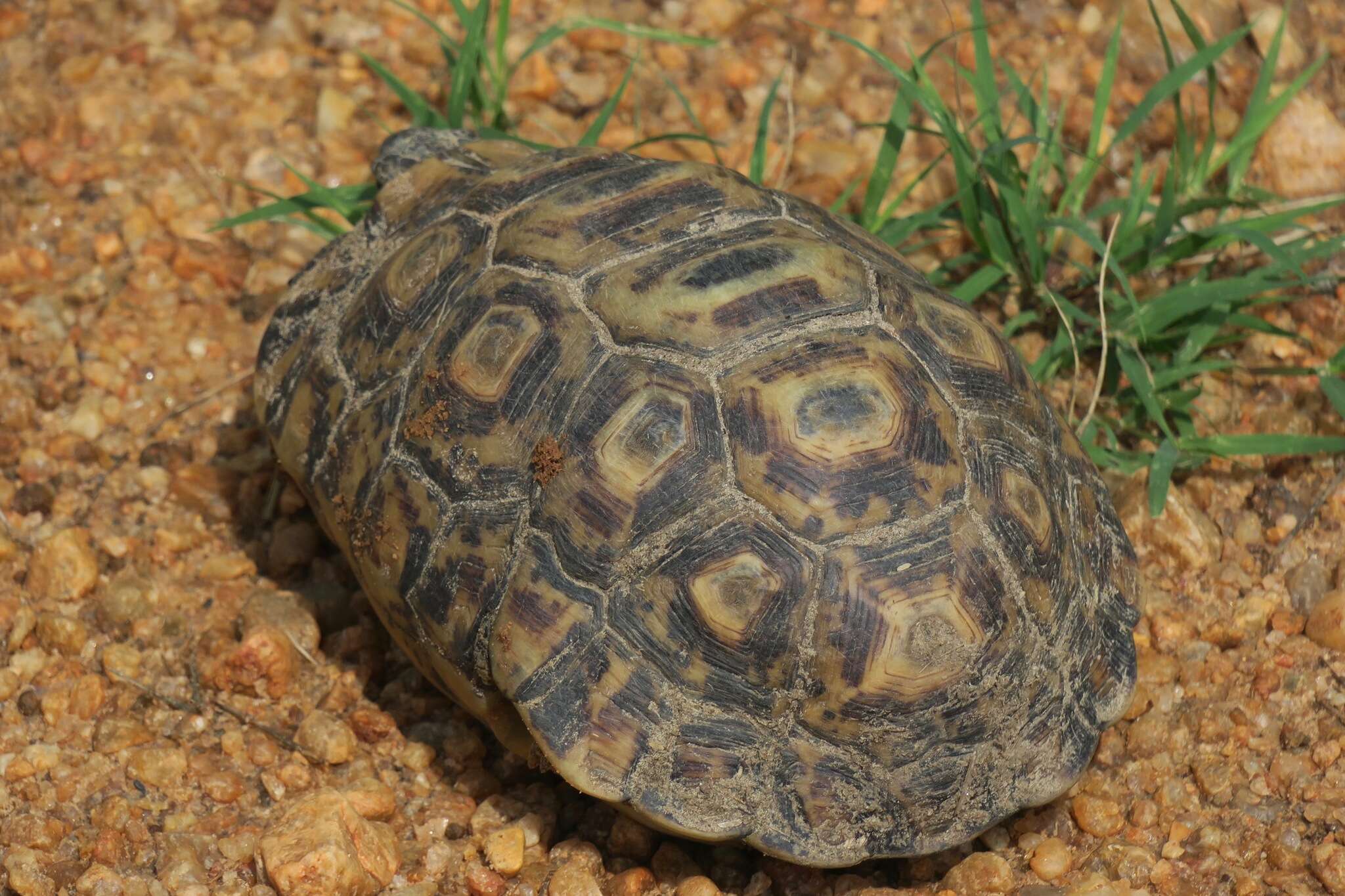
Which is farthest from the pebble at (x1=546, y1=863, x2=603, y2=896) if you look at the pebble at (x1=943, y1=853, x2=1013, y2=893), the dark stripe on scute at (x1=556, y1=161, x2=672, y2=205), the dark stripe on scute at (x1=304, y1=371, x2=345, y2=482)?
the dark stripe on scute at (x1=556, y1=161, x2=672, y2=205)

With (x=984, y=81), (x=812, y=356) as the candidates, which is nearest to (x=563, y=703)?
(x=812, y=356)

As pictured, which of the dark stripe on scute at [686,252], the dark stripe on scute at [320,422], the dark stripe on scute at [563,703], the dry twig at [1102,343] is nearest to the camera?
the dark stripe on scute at [563,703]

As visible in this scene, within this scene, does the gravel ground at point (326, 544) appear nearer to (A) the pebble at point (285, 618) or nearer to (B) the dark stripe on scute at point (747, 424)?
(A) the pebble at point (285, 618)

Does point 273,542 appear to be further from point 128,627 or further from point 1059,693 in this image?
point 1059,693

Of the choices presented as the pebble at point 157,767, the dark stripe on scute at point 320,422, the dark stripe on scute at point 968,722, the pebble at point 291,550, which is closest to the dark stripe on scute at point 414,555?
the dark stripe on scute at point 320,422

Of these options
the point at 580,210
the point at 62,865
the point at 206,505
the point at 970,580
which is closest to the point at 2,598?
the point at 206,505

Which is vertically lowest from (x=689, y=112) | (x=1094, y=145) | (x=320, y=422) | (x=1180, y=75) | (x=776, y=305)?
(x=320, y=422)

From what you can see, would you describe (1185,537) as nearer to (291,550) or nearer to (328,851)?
(328,851)

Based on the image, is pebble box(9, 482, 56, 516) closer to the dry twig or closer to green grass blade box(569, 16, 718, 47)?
green grass blade box(569, 16, 718, 47)
